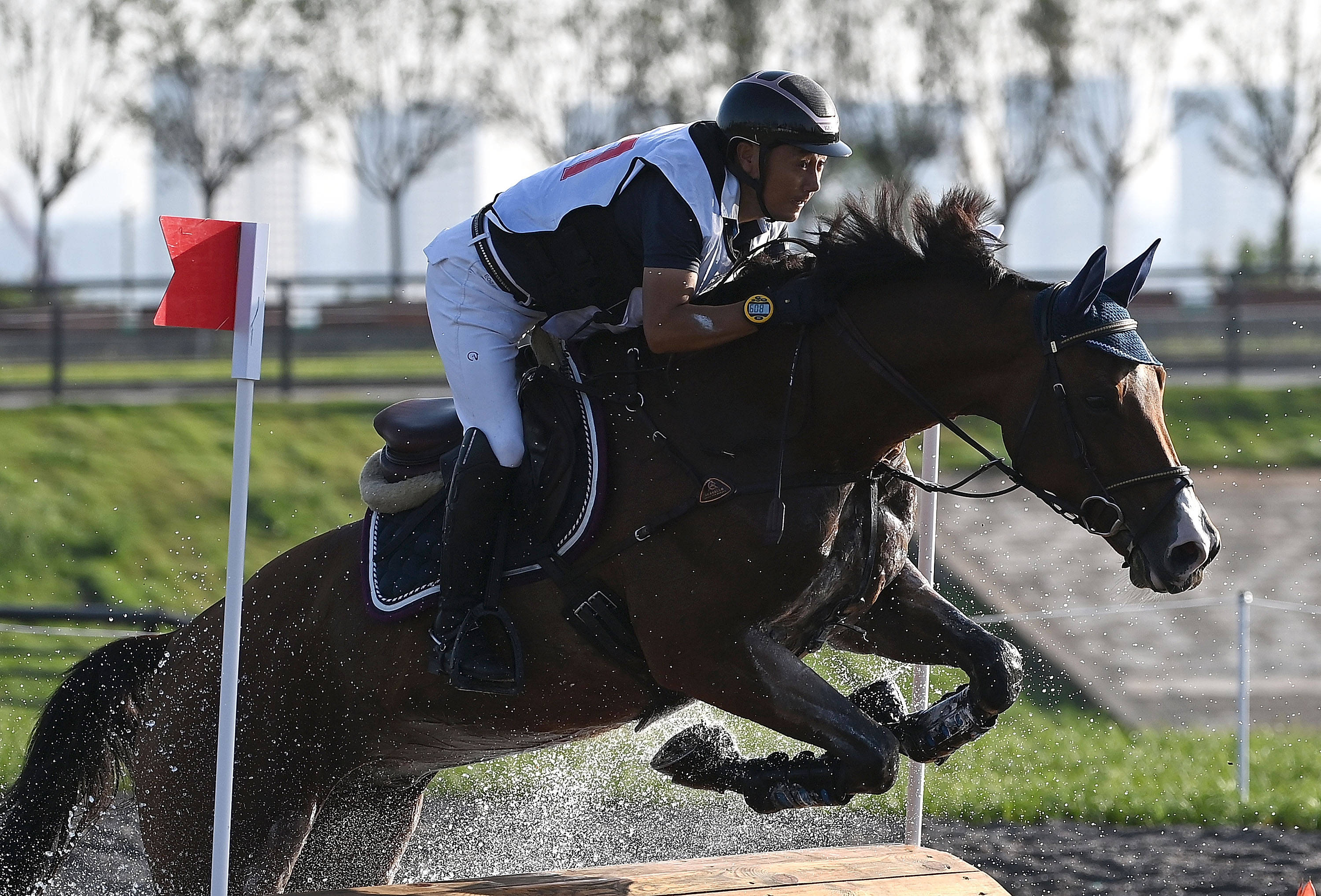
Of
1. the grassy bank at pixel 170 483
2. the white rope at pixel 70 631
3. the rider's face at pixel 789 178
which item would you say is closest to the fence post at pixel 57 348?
the grassy bank at pixel 170 483

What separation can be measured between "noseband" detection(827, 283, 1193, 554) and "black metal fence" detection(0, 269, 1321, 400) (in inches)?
391

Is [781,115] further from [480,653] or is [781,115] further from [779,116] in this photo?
[480,653]

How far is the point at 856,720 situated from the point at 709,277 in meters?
1.09

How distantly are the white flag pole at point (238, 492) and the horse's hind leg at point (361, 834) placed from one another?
1055 millimetres

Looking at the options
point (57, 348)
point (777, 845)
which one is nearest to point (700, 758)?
point (777, 845)

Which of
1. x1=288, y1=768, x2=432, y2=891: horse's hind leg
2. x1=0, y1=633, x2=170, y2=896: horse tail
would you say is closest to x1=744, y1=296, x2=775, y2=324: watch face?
x1=288, y1=768, x2=432, y2=891: horse's hind leg

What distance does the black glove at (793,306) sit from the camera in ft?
10.4

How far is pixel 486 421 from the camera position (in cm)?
343

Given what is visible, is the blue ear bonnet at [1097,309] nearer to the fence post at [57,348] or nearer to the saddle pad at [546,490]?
the saddle pad at [546,490]

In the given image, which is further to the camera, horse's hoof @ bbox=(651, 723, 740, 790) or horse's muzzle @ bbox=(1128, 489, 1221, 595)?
horse's hoof @ bbox=(651, 723, 740, 790)

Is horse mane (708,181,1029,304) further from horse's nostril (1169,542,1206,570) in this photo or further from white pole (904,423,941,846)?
white pole (904,423,941,846)

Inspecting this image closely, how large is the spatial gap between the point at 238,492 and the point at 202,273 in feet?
1.74

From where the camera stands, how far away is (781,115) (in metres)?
3.15

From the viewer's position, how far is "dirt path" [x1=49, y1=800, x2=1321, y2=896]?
5266 mm
